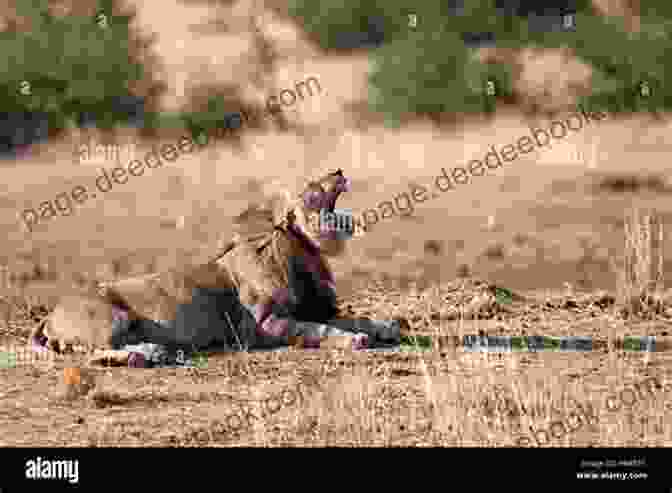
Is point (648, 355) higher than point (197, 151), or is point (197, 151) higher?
point (197, 151)

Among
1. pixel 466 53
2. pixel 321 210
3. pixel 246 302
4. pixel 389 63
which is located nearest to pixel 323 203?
pixel 321 210

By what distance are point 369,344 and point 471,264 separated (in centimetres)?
673

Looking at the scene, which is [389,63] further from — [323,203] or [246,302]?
[246,302]

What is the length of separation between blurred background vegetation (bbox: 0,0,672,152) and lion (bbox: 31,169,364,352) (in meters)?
12.5

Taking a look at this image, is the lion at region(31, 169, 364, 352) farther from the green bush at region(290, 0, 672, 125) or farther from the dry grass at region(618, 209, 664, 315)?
the green bush at region(290, 0, 672, 125)

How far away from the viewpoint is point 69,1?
92.8ft

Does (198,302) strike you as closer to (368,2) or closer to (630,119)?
(630,119)

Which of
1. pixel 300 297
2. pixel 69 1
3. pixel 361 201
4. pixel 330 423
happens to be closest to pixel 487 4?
pixel 69 1

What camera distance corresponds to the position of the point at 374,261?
16.8 metres

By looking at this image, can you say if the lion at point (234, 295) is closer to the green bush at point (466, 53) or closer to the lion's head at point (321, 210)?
the lion's head at point (321, 210)

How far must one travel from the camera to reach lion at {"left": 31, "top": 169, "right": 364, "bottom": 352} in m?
9.84

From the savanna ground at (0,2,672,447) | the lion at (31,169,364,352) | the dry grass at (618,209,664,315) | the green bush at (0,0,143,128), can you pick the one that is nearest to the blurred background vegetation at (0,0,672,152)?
the green bush at (0,0,143,128)

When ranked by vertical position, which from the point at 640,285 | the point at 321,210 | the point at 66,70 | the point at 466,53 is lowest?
the point at 640,285

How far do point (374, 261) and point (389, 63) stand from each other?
929 centimetres
